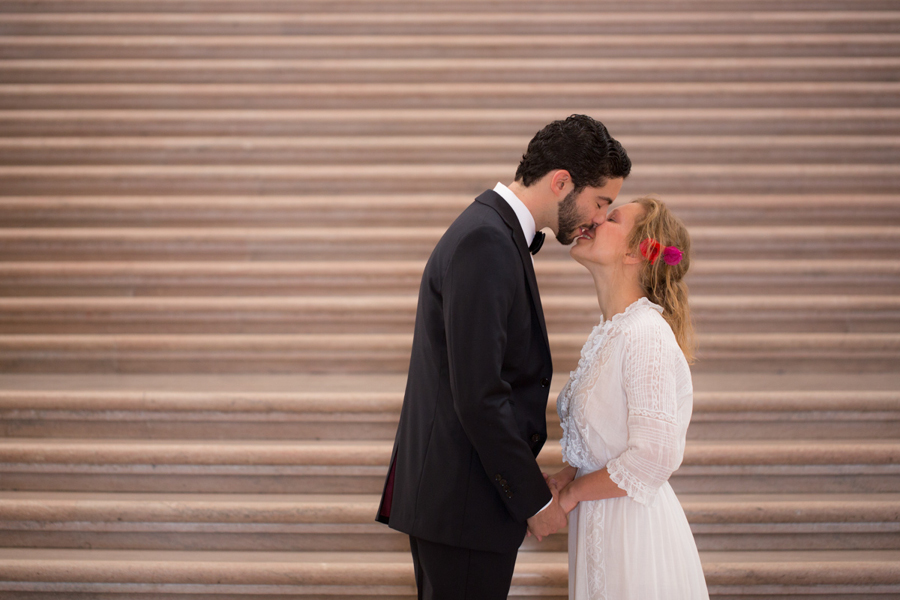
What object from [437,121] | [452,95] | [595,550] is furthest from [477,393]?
[452,95]

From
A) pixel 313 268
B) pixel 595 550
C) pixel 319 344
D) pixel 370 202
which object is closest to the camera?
pixel 595 550

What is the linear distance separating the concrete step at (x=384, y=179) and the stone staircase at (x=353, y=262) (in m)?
0.02

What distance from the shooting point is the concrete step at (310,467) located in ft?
8.07

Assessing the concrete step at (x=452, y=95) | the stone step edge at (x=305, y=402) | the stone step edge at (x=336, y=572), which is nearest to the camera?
the stone step edge at (x=336, y=572)

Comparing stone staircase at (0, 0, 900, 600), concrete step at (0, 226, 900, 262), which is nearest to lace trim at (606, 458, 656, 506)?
stone staircase at (0, 0, 900, 600)

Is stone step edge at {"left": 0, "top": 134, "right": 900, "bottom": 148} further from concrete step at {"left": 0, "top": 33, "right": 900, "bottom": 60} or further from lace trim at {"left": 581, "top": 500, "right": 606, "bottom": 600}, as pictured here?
lace trim at {"left": 581, "top": 500, "right": 606, "bottom": 600}

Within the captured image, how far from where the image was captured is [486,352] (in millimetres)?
1297

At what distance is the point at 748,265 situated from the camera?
9.70 feet

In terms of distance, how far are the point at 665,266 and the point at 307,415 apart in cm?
175

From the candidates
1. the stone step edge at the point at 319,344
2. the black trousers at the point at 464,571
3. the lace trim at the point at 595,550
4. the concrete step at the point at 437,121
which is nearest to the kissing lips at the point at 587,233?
the lace trim at the point at 595,550

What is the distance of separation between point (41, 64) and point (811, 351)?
15.4 ft

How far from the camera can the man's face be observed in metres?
1.47

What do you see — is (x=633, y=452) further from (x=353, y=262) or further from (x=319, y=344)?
(x=353, y=262)

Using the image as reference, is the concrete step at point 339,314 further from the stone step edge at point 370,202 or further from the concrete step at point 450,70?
the concrete step at point 450,70
